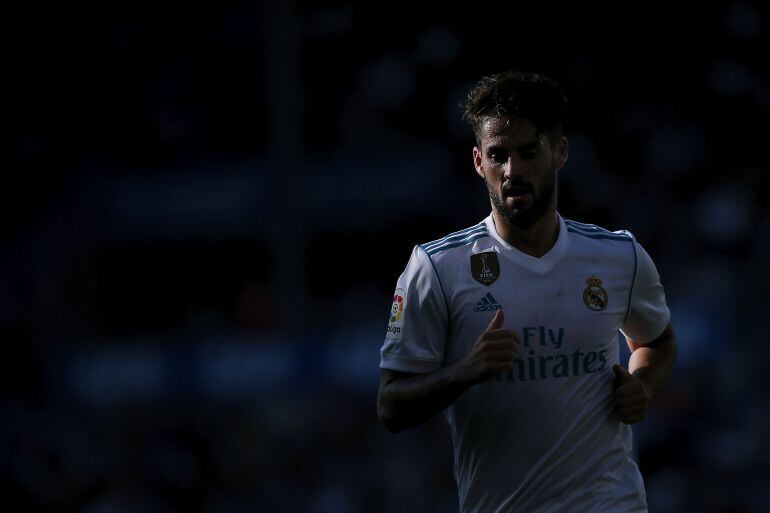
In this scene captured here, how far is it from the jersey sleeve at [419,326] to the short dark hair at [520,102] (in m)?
0.46

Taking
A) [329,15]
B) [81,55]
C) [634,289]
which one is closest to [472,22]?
[329,15]

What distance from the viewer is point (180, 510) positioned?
10312 millimetres

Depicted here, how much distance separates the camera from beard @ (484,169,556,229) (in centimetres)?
347

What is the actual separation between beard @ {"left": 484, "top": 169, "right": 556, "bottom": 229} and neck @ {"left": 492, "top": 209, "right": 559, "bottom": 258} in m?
0.02

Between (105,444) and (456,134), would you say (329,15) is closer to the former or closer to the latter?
(456,134)

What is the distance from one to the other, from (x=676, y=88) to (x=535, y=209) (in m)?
10.7

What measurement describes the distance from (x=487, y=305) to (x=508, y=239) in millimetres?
242

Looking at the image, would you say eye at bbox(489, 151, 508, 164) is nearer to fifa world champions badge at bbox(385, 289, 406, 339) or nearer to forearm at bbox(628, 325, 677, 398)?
fifa world champions badge at bbox(385, 289, 406, 339)

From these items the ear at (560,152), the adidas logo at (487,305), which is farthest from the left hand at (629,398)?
the ear at (560,152)

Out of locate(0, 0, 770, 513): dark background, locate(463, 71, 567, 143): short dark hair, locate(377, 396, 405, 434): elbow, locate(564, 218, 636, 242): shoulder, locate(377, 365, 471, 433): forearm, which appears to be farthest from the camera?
locate(0, 0, 770, 513): dark background

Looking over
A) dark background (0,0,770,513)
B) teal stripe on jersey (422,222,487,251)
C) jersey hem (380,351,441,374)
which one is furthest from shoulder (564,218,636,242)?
dark background (0,0,770,513)

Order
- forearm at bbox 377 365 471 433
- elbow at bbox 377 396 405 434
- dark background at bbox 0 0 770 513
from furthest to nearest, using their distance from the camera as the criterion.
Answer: dark background at bbox 0 0 770 513, elbow at bbox 377 396 405 434, forearm at bbox 377 365 471 433

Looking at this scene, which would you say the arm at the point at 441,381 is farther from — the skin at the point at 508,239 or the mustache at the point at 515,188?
the mustache at the point at 515,188

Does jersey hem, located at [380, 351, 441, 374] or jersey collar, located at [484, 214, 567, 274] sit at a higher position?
jersey collar, located at [484, 214, 567, 274]
